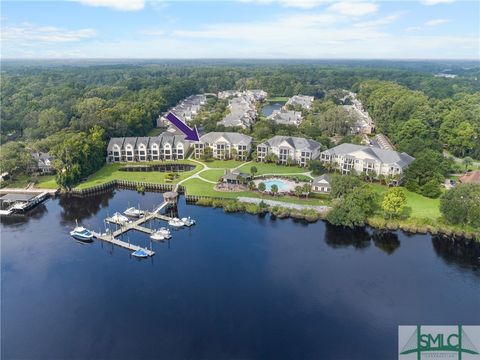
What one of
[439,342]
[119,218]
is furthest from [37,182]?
[439,342]

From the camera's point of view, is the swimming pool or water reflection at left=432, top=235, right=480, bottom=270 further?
the swimming pool

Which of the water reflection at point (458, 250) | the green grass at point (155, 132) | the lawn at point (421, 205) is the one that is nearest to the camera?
the water reflection at point (458, 250)

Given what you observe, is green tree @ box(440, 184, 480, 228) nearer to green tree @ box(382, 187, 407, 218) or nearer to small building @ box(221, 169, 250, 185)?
green tree @ box(382, 187, 407, 218)

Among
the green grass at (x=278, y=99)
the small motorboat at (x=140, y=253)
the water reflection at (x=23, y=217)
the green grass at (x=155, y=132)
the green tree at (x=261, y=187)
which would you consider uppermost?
the green grass at (x=278, y=99)

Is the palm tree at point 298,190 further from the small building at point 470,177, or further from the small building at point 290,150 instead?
the small building at point 470,177

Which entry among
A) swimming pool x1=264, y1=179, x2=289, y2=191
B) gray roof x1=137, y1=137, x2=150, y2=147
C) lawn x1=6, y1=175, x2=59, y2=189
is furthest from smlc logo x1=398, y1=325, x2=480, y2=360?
gray roof x1=137, y1=137, x2=150, y2=147

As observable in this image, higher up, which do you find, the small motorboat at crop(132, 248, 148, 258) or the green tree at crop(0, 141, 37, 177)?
the green tree at crop(0, 141, 37, 177)

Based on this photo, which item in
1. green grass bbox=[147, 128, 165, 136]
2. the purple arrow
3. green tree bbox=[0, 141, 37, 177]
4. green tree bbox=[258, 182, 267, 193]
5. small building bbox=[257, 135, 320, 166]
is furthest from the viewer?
green grass bbox=[147, 128, 165, 136]

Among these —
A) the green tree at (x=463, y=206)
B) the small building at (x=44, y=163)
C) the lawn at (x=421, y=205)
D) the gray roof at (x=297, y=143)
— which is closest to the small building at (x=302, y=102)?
the gray roof at (x=297, y=143)
